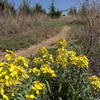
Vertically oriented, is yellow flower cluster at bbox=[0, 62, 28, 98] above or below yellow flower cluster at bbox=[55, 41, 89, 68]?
above

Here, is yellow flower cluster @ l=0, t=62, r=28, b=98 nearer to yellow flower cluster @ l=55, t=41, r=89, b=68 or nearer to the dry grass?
yellow flower cluster @ l=55, t=41, r=89, b=68

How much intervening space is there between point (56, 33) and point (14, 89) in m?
11.4

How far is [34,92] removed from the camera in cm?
164

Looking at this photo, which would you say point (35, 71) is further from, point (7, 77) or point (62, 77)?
point (7, 77)

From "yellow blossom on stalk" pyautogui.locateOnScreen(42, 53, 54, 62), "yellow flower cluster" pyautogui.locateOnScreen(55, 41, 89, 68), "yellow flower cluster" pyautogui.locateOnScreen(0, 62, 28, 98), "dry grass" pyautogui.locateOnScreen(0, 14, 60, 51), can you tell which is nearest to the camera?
"yellow flower cluster" pyautogui.locateOnScreen(0, 62, 28, 98)

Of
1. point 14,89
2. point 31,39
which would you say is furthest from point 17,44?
point 14,89

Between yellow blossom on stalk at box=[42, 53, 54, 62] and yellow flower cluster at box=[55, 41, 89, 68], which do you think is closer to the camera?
yellow flower cluster at box=[55, 41, 89, 68]

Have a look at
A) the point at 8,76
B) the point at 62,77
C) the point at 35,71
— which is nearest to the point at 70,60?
the point at 62,77

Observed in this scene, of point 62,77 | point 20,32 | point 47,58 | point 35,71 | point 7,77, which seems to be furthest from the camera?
point 20,32

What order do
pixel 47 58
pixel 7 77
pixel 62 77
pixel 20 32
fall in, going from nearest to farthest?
pixel 7 77 < pixel 62 77 < pixel 47 58 < pixel 20 32

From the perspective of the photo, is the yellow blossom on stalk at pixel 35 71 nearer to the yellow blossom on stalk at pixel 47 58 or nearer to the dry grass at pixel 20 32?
the yellow blossom on stalk at pixel 47 58

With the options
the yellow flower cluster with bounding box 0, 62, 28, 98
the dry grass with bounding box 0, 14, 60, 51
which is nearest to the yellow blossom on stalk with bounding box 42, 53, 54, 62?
the yellow flower cluster with bounding box 0, 62, 28, 98

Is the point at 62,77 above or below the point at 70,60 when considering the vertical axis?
below

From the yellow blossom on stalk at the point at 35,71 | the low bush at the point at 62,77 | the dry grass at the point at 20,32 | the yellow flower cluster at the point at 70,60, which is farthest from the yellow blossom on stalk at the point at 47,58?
the dry grass at the point at 20,32
